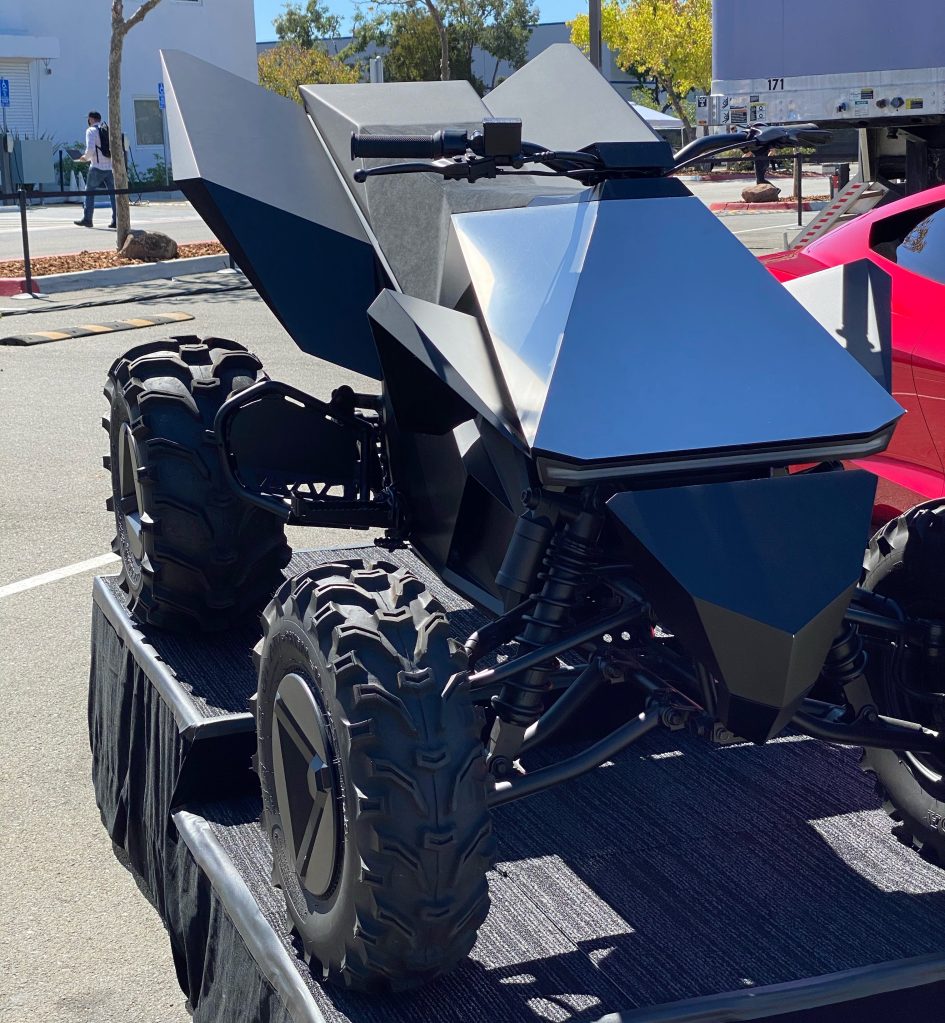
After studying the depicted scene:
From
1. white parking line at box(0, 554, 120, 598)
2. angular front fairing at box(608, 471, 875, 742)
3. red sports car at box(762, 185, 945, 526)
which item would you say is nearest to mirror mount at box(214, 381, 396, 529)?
angular front fairing at box(608, 471, 875, 742)

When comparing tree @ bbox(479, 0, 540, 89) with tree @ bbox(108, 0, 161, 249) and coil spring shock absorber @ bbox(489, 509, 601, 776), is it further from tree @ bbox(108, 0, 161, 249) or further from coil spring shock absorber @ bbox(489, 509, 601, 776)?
coil spring shock absorber @ bbox(489, 509, 601, 776)

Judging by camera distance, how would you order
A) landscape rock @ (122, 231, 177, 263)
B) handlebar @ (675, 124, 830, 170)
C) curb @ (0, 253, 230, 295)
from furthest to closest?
landscape rock @ (122, 231, 177, 263), curb @ (0, 253, 230, 295), handlebar @ (675, 124, 830, 170)

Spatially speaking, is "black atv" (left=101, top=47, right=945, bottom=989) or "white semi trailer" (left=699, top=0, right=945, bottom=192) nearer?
"black atv" (left=101, top=47, right=945, bottom=989)

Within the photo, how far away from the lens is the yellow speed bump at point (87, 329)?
11391mm

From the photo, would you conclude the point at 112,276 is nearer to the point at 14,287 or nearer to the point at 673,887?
the point at 14,287

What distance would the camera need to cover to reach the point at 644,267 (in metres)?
2.47

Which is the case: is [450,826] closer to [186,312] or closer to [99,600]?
[99,600]

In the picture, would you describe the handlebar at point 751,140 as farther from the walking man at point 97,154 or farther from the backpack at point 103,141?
the backpack at point 103,141

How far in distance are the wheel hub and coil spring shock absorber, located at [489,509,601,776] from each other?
0.31 meters

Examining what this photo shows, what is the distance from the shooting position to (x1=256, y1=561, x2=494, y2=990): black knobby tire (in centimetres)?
223

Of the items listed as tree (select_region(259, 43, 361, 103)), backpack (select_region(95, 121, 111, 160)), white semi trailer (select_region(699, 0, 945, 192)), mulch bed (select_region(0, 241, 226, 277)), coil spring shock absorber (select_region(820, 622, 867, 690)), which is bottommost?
mulch bed (select_region(0, 241, 226, 277))

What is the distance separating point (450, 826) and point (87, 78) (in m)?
39.8

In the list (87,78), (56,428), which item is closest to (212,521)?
(56,428)

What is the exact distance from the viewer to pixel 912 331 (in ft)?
14.6
